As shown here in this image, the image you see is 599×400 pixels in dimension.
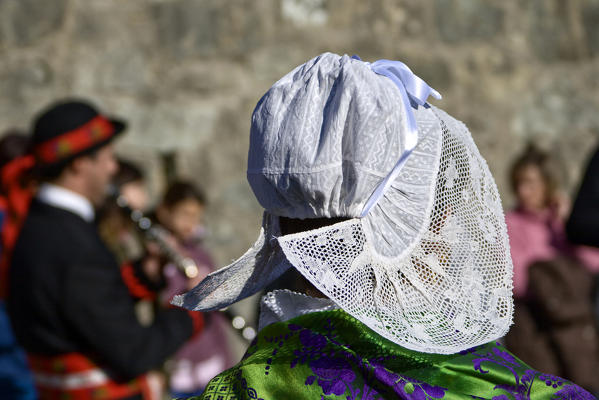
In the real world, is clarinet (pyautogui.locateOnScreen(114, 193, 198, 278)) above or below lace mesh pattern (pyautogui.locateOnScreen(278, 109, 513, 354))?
below

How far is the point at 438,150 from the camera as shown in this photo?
1171mm

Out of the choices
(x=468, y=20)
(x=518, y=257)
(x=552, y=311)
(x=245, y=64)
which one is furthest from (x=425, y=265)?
(x=468, y=20)

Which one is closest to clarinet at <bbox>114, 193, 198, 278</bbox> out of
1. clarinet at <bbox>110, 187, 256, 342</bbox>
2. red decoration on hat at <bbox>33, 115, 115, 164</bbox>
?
clarinet at <bbox>110, 187, 256, 342</bbox>

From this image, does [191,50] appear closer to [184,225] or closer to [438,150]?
[184,225]

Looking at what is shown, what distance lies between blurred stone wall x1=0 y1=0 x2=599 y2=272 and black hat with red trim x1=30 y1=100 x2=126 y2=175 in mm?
1198

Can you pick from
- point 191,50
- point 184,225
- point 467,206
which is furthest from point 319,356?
point 191,50

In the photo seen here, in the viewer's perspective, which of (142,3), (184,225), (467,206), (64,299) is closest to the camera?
(467,206)

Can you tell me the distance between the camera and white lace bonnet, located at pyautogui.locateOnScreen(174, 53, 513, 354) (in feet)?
3.60

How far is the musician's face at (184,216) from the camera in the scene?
362cm

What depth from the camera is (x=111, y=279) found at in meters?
2.50

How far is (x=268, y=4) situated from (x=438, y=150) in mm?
2984

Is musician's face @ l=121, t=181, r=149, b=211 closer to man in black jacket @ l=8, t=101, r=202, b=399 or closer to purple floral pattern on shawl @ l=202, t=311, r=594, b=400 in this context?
man in black jacket @ l=8, t=101, r=202, b=399

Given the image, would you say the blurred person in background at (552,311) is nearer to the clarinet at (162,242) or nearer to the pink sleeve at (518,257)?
the pink sleeve at (518,257)

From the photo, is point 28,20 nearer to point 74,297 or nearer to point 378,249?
point 74,297
